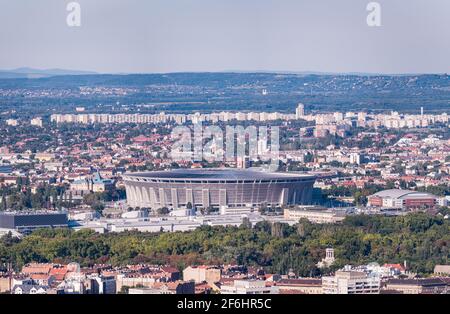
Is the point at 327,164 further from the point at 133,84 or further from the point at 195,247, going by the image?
the point at 133,84

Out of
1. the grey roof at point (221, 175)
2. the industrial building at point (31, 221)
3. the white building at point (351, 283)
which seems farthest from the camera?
the grey roof at point (221, 175)

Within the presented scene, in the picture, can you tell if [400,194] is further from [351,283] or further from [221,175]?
[351,283]

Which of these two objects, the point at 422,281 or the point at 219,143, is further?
the point at 219,143

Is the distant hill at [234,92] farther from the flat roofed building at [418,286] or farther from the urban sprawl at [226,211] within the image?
the flat roofed building at [418,286]

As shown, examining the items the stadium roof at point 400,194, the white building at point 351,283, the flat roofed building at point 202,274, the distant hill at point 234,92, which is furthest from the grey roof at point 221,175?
the distant hill at point 234,92

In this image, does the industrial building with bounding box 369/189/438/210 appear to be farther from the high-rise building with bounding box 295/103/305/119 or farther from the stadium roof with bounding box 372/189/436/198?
the high-rise building with bounding box 295/103/305/119

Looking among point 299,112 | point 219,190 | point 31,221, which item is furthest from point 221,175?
point 299,112

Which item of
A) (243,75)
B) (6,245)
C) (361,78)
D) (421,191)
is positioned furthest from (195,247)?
(243,75)
